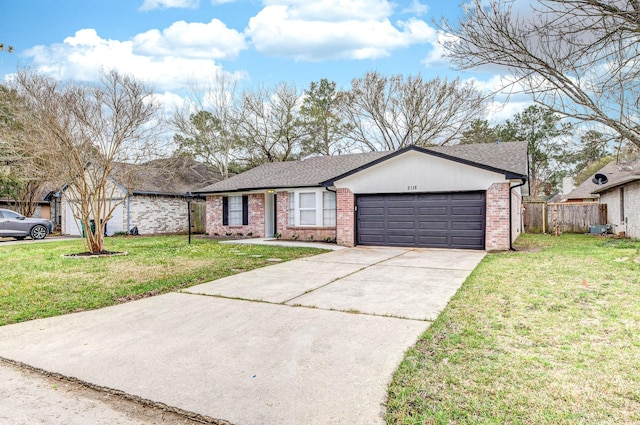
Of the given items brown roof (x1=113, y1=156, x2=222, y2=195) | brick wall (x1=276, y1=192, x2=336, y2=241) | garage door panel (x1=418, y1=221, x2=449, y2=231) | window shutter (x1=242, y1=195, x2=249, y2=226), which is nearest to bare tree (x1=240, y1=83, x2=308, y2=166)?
brown roof (x1=113, y1=156, x2=222, y2=195)

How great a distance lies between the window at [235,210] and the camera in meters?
18.1

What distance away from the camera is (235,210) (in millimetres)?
18406

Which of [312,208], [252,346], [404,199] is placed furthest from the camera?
[312,208]

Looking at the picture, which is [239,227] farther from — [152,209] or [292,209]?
[152,209]

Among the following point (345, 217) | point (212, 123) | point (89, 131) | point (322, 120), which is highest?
point (322, 120)

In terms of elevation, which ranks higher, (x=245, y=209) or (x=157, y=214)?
(x=245, y=209)

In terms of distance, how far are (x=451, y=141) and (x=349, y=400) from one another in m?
25.9

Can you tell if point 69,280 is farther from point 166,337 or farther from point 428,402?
point 428,402

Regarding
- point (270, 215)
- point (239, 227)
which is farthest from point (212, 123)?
point (270, 215)

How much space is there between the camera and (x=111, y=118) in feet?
38.1

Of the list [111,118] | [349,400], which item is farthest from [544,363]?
[111,118]

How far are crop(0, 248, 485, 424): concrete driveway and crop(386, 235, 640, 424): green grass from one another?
10.3 inches

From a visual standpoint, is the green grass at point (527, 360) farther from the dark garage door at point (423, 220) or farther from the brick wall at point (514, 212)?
the brick wall at point (514, 212)

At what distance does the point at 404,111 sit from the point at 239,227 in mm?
14446
